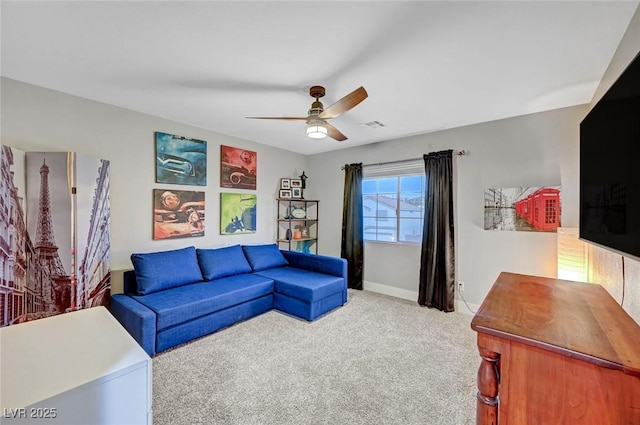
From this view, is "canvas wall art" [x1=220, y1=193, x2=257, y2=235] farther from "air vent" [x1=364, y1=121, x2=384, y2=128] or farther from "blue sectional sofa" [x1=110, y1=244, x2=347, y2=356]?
"air vent" [x1=364, y1=121, x2=384, y2=128]

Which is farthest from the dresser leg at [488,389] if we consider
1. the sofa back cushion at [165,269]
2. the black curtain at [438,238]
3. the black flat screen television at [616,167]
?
the sofa back cushion at [165,269]

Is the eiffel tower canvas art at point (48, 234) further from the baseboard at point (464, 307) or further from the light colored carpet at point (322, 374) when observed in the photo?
the baseboard at point (464, 307)

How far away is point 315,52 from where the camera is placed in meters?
1.85

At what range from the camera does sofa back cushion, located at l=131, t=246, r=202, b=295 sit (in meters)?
2.74

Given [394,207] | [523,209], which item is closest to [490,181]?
[523,209]

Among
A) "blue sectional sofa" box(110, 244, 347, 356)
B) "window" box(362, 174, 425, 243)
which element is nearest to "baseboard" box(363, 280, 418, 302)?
"window" box(362, 174, 425, 243)

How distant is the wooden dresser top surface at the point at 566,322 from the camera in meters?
0.79

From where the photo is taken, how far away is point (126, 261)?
2979 mm

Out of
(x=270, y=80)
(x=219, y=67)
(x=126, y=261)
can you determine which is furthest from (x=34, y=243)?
(x=270, y=80)

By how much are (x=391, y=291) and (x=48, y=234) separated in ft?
13.5

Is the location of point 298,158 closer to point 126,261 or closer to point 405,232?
point 405,232

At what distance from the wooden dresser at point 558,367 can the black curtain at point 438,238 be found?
238 cm

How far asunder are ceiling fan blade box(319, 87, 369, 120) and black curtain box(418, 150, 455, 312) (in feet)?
6.59

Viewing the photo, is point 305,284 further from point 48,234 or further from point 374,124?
point 48,234
